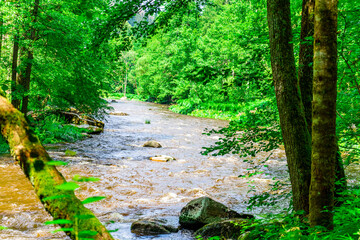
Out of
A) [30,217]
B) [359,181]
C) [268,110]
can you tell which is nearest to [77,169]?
[30,217]

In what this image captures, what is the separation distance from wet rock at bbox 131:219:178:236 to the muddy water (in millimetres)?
132

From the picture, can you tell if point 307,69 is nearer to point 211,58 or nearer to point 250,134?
point 250,134

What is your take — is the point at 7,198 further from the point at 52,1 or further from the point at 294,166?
the point at 52,1

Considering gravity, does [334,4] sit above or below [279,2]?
below

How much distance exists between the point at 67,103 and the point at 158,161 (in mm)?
5980

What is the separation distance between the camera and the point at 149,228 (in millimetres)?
5527

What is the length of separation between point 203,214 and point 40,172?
179 inches

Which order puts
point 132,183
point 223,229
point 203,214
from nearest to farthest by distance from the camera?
1. point 223,229
2. point 203,214
3. point 132,183

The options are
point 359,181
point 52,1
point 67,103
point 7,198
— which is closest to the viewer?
point 7,198

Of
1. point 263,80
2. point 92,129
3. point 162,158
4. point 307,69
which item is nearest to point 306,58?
point 307,69

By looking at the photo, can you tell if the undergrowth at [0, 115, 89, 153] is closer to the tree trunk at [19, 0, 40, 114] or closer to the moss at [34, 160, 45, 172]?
the tree trunk at [19, 0, 40, 114]

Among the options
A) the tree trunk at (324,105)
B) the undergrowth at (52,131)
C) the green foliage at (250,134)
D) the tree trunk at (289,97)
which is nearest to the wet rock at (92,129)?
the undergrowth at (52,131)

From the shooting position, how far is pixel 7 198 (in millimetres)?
6695

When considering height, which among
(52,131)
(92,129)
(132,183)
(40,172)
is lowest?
(132,183)
